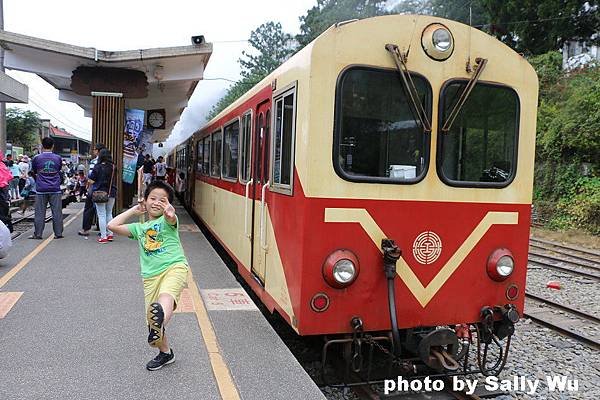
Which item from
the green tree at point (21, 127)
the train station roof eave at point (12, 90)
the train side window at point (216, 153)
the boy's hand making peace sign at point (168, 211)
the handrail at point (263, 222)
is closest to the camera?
the boy's hand making peace sign at point (168, 211)

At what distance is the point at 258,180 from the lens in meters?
5.44

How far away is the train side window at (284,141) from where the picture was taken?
4227 millimetres

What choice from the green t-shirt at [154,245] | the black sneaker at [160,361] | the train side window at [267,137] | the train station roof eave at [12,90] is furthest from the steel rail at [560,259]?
the train station roof eave at [12,90]

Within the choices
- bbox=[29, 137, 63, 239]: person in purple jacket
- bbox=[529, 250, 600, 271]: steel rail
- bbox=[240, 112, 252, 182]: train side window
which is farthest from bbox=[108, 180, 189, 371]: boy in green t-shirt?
bbox=[529, 250, 600, 271]: steel rail

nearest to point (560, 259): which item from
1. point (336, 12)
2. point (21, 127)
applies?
point (336, 12)

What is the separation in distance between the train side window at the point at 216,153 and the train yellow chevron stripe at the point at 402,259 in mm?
4909

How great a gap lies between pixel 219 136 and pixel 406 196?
17.5ft

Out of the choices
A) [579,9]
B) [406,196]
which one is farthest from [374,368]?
[579,9]

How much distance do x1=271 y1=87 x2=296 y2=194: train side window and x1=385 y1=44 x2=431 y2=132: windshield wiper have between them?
0.82 metres

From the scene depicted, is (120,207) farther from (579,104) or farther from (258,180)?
(579,104)

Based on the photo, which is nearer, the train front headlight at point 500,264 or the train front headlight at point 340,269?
the train front headlight at point 340,269

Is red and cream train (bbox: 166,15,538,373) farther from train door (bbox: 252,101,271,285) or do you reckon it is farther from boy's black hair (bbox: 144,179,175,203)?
boy's black hair (bbox: 144,179,175,203)

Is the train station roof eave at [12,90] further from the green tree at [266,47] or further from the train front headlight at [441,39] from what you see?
the green tree at [266,47]

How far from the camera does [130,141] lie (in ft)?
40.2
